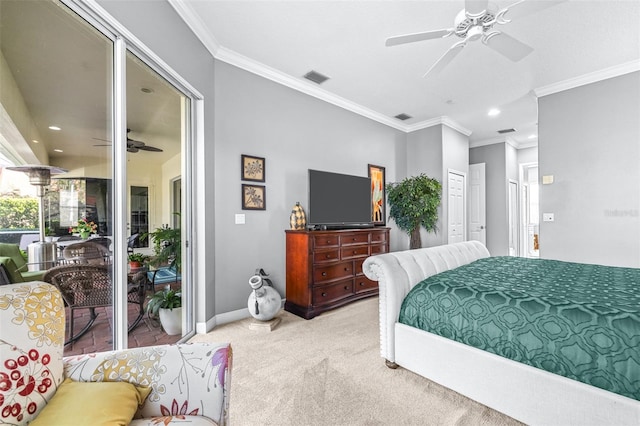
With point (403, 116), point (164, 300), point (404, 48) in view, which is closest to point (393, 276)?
point (164, 300)

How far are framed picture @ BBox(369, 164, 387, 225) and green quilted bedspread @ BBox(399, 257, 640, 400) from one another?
2549 mm

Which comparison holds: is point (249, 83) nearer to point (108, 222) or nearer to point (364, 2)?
point (364, 2)

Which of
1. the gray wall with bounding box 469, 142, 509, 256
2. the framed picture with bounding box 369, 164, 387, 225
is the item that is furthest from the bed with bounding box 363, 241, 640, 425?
the gray wall with bounding box 469, 142, 509, 256

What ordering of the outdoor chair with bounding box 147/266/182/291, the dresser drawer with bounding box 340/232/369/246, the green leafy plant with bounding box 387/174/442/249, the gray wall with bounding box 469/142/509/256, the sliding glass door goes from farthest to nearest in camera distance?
the gray wall with bounding box 469/142/509/256
the green leafy plant with bounding box 387/174/442/249
the dresser drawer with bounding box 340/232/369/246
the outdoor chair with bounding box 147/266/182/291
the sliding glass door

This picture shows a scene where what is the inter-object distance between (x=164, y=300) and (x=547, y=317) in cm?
278

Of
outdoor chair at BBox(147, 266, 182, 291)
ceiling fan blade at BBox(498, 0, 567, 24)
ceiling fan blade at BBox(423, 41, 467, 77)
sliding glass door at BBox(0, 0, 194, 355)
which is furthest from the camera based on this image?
outdoor chair at BBox(147, 266, 182, 291)

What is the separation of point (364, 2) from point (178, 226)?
2540 mm

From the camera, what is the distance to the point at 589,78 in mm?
3430

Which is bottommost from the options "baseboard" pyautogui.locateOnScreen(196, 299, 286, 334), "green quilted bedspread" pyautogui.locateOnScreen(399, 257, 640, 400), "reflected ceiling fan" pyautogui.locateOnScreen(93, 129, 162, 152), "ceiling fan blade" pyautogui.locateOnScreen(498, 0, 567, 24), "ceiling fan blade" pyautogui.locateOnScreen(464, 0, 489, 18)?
"baseboard" pyautogui.locateOnScreen(196, 299, 286, 334)

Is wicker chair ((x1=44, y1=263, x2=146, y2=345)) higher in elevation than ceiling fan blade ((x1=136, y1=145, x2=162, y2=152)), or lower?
lower

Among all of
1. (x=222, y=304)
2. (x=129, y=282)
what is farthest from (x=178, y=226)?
(x=222, y=304)

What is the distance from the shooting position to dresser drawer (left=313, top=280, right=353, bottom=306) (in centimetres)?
319

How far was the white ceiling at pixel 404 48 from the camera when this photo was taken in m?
2.36

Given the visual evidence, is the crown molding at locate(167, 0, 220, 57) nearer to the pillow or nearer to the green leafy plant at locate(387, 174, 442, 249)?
the pillow
